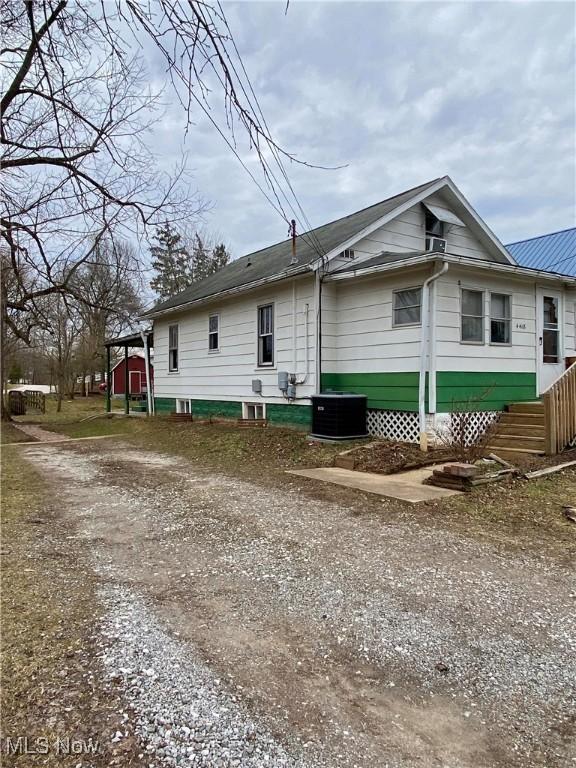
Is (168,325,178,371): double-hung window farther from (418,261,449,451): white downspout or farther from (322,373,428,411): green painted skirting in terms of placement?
(418,261,449,451): white downspout

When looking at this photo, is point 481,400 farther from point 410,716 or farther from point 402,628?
point 410,716

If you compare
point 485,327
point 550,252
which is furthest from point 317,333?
point 550,252

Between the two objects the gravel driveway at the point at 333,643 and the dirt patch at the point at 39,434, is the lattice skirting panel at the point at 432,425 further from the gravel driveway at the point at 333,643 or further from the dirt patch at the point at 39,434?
the dirt patch at the point at 39,434

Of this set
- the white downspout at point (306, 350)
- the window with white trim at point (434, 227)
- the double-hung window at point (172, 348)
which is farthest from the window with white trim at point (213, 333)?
the window with white trim at point (434, 227)

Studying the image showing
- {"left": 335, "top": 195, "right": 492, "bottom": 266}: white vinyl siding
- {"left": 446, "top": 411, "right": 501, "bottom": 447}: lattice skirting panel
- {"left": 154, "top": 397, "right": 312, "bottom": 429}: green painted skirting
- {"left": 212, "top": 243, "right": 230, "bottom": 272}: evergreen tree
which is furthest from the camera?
{"left": 212, "top": 243, "right": 230, "bottom": 272}: evergreen tree

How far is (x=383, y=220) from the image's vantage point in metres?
10.8

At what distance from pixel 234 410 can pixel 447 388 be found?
6.03 metres

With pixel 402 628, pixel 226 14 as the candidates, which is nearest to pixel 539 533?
pixel 402 628

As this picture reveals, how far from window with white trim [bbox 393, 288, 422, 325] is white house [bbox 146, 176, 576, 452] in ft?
0.07

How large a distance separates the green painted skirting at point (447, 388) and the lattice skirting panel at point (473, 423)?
0.13 meters

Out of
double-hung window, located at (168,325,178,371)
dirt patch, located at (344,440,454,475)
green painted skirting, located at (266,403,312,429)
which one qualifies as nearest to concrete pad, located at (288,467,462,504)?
dirt patch, located at (344,440,454,475)

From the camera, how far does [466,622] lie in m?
2.82

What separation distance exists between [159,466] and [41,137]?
530cm

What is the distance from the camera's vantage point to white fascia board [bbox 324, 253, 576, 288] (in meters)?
8.17
